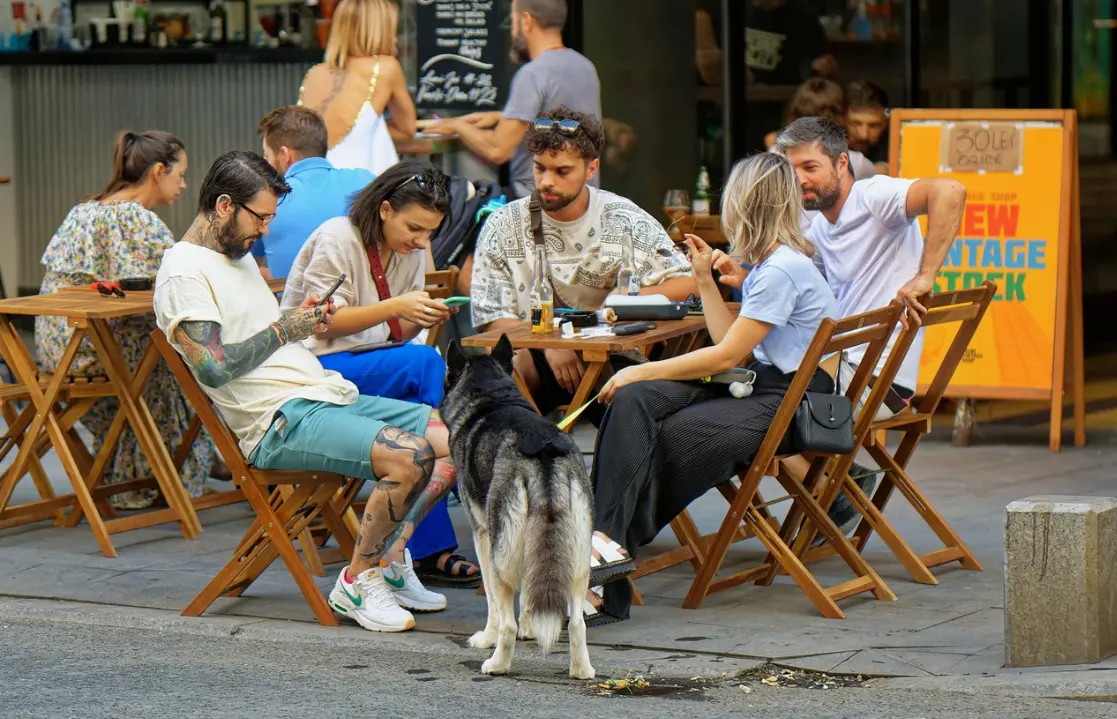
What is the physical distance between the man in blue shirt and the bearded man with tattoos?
1304 mm

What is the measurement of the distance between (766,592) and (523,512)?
141cm

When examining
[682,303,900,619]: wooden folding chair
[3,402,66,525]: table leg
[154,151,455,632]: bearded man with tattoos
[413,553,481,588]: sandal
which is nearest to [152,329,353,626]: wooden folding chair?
[154,151,455,632]: bearded man with tattoos

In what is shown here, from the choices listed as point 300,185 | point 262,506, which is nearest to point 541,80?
point 300,185

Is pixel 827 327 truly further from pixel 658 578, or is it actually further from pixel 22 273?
pixel 22 273

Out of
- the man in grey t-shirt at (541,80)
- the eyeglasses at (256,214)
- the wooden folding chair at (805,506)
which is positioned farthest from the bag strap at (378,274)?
the man in grey t-shirt at (541,80)

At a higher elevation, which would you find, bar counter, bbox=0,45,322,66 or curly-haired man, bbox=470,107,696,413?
bar counter, bbox=0,45,322,66

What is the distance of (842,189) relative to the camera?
6523 mm

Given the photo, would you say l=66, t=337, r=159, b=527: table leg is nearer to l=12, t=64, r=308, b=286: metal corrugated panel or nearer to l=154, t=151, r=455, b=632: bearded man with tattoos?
l=154, t=151, r=455, b=632: bearded man with tattoos

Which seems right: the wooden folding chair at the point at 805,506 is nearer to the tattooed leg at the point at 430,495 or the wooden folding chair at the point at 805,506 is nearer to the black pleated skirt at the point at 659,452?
the black pleated skirt at the point at 659,452

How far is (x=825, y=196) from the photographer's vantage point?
21.3 ft

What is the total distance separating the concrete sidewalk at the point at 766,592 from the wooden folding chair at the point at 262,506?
4.9 inches

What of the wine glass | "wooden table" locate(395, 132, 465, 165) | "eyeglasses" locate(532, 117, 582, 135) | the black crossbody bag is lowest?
the black crossbody bag

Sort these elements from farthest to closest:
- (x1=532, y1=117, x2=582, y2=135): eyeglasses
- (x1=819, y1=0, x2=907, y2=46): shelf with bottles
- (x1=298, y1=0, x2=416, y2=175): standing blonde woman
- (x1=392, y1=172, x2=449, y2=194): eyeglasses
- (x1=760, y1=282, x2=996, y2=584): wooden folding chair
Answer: (x1=819, y1=0, x2=907, y2=46): shelf with bottles → (x1=298, y1=0, x2=416, y2=175): standing blonde woman → (x1=532, y1=117, x2=582, y2=135): eyeglasses → (x1=392, y1=172, x2=449, y2=194): eyeglasses → (x1=760, y1=282, x2=996, y2=584): wooden folding chair

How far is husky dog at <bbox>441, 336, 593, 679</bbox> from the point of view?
4773 mm
